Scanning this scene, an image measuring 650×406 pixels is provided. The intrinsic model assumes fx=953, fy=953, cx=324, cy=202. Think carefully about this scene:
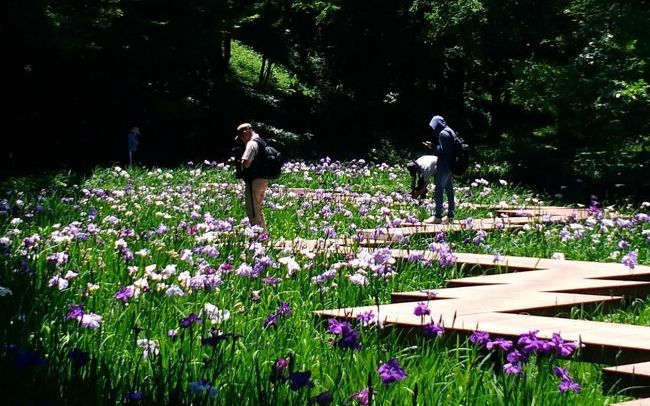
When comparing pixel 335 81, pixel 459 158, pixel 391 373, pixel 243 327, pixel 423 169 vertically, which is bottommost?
pixel 423 169

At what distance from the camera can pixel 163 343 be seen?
12.8ft

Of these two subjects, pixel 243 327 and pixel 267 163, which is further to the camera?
pixel 267 163

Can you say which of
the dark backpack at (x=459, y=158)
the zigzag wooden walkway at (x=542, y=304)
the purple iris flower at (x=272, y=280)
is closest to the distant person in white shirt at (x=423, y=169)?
the dark backpack at (x=459, y=158)

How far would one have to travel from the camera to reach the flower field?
318 centimetres

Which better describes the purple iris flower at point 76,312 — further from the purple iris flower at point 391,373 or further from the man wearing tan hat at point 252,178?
the man wearing tan hat at point 252,178

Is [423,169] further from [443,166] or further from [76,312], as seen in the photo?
[76,312]

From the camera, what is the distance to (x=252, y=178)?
31.5 feet

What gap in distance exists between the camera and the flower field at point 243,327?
318cm

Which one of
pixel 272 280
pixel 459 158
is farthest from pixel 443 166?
pixel 272 280

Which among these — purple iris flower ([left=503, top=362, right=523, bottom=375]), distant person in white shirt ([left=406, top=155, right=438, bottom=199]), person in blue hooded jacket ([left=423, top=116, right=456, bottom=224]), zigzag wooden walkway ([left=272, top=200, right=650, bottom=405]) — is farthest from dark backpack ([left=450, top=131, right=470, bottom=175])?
purple iris flower ([left=503, top=362, right=523, bottom=375])

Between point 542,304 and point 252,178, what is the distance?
15.6 ft

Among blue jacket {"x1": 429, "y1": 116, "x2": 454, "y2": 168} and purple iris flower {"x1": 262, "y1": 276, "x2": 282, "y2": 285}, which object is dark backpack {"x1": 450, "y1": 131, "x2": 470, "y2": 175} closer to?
blue jacket {"x1": 429, "y1": 116, "x2": 454, "y2": 168}

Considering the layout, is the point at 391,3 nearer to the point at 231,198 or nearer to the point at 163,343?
the point at 231,198

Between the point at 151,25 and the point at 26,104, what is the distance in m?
3.82
